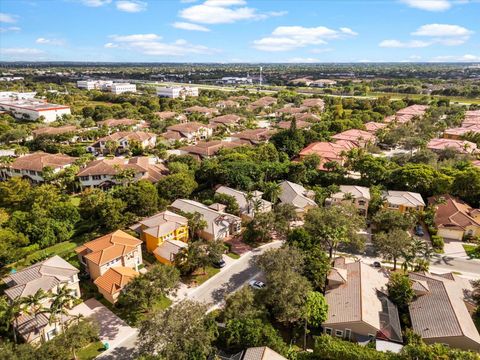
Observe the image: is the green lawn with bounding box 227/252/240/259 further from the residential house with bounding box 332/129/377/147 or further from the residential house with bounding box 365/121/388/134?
the residential house with bounding box 365/121/388/134

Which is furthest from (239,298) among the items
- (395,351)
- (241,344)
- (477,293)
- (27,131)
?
(27,131)

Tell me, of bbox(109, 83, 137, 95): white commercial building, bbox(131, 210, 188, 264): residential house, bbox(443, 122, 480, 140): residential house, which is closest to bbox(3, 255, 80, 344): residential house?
bbox(131, 210, 188, 264): residential house

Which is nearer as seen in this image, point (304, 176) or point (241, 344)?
point (241, 344)

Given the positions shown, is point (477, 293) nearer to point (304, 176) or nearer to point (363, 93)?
point (304, 176)

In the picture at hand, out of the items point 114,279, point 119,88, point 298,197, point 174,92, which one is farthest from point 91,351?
point 119,88

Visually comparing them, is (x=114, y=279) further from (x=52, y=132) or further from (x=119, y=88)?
(x=119, y=88)
